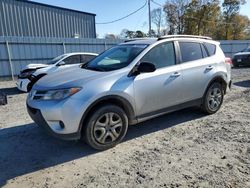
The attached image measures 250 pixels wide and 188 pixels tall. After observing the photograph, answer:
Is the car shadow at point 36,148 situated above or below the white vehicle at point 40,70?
below

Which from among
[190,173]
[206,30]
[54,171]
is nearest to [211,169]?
[190,173]

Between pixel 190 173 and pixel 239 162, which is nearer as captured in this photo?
pixel 190 173

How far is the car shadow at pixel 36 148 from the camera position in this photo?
346 cm

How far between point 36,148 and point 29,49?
11.2 m

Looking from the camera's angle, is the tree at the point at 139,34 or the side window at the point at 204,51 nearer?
the side window at the point at 204,51

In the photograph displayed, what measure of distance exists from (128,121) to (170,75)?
3.94ft

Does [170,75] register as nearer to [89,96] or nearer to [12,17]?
[89,96]

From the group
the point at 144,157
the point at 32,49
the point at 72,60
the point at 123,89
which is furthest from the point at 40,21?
the point at 144,157

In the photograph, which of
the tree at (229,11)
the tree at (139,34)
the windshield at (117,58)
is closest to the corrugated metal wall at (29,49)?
the windshield at (117,58)

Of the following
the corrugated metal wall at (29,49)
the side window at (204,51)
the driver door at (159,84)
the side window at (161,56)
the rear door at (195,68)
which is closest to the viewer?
the driver door at (159,84)

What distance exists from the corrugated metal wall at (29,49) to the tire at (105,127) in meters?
11.5

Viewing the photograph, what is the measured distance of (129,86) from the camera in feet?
12.9

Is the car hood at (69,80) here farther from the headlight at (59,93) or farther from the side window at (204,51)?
the side window at (204,51)

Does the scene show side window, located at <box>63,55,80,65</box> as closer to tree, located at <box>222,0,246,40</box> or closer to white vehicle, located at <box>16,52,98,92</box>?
white vehicle, located at <box>16,52,98,92</box>
